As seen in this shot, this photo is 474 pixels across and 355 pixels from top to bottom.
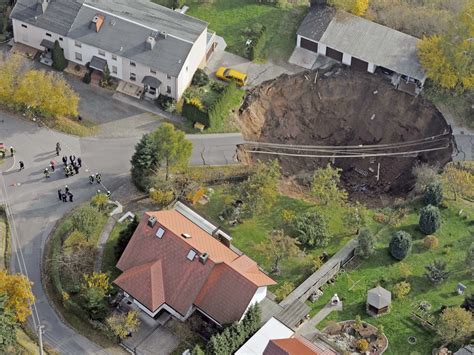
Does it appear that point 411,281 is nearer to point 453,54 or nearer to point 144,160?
point 144,160

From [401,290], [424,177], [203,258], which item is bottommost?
[203,258]

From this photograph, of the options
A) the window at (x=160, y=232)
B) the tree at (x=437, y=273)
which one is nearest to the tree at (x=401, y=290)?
the tree at (x=437, y=273)

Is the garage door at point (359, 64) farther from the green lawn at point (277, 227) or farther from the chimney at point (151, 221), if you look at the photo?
the chimney at point (151, 221)

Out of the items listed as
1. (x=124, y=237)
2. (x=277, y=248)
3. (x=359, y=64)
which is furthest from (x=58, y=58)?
(x=277, y=248)

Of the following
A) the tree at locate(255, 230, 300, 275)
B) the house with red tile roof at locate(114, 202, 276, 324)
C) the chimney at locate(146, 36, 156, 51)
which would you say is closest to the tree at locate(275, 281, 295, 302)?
the house with red tile roof at locate(114, 202, 276, 324)

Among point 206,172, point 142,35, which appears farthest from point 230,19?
point 206,172

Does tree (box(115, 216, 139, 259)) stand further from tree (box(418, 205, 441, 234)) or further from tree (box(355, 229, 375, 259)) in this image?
tree (box(418, 205, 441, 234))

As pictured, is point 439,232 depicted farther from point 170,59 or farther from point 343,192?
point 170,59
